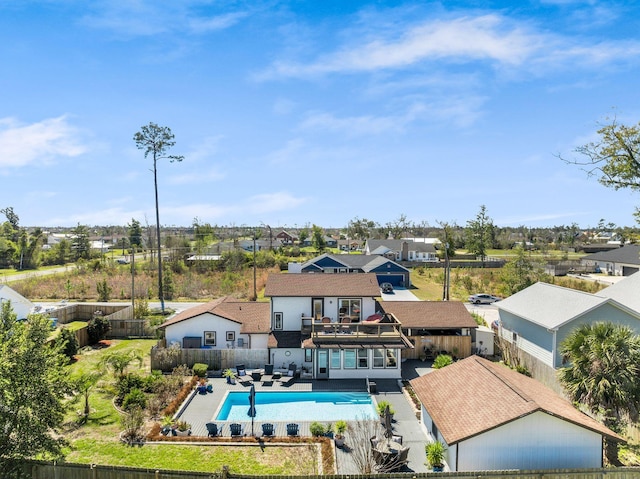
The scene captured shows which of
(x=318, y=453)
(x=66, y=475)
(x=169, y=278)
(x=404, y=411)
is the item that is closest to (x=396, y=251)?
(x=169, y=278)

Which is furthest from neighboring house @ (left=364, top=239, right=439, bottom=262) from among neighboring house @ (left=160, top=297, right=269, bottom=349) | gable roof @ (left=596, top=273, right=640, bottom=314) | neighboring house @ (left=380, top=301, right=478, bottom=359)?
neighboring house @ (left=160, top=297, right=269, bottom=349)

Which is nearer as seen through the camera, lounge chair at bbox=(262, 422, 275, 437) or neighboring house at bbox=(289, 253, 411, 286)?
lounge chair at bbox=(262, 422, 275, 437)

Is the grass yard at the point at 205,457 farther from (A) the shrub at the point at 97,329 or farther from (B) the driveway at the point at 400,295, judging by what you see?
(B) the driveway at the point at 400,295

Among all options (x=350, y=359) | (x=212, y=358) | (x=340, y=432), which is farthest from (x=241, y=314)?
(x=340, y=432)

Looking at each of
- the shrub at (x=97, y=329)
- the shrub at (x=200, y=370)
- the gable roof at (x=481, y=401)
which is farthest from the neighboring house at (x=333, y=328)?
the shrub at (x=97, y=329)

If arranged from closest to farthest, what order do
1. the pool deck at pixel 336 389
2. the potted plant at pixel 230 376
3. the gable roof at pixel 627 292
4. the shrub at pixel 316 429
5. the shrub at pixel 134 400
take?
1. the pool deck at pixel 336 389
2. the shrub at pixel 316 429
3. the shrub at pixel 134 400
4. the potted plant at pixel 230 376
5. the gable roof at pixel 627 292

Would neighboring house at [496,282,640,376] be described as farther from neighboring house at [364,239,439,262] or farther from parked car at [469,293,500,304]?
neighboring house at [364,239,439,262]

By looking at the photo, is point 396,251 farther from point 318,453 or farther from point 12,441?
point 12,441
